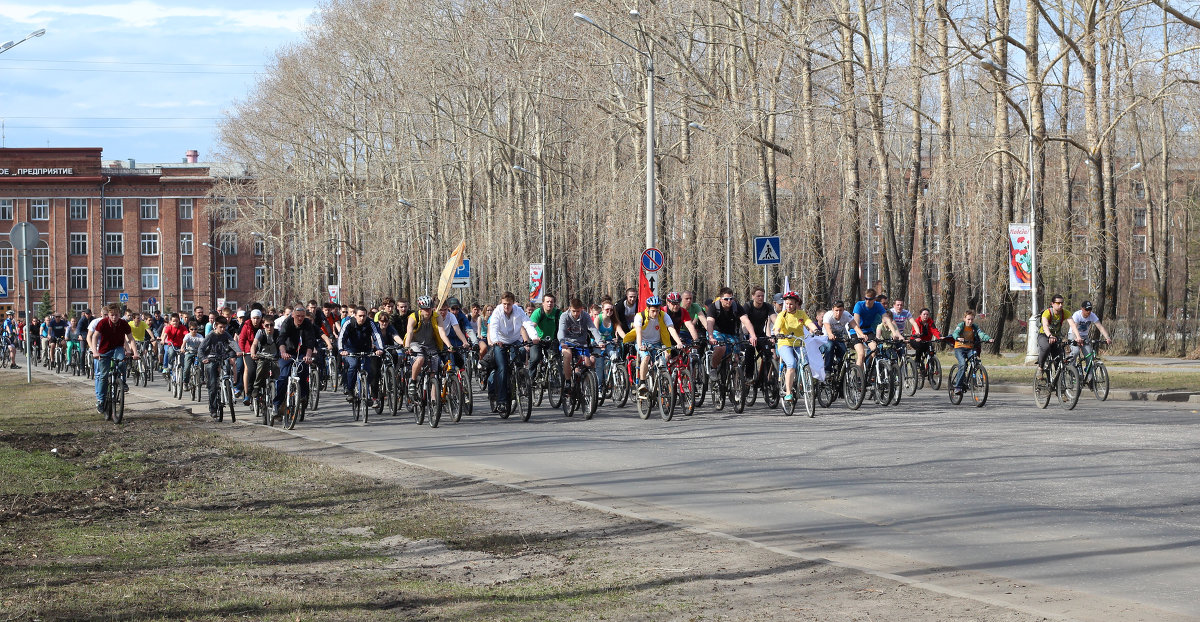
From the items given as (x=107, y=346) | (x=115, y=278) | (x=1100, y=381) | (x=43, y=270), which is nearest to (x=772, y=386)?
(x=1100, y=381)

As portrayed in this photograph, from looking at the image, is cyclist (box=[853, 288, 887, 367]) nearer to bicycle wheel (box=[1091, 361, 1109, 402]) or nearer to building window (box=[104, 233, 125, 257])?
bicycle wheel (box=[1091, 361, 1109, 402])

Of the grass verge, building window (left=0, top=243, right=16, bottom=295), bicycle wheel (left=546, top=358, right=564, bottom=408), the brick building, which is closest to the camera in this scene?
the grass verge

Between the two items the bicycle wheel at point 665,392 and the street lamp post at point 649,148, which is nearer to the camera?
the bicycle wheel at point 665,392

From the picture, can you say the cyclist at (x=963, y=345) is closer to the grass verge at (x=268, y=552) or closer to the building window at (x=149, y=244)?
the grass verge at (x=268, y=552)

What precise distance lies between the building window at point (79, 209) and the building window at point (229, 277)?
11472 mm

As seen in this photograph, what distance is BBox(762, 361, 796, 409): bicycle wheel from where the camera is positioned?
20.4m

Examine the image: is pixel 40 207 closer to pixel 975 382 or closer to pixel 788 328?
pixel 975 382

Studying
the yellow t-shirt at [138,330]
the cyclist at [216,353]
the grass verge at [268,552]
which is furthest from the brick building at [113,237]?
the grass verge at [268,552]

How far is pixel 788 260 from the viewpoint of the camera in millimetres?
35875

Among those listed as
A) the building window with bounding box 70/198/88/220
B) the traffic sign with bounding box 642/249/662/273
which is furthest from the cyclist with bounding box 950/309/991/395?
the building window with bounding box 70/198/88/220

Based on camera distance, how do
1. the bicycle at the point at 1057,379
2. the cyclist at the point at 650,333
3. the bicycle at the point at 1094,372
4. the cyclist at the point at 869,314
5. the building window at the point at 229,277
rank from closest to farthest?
the cyclist at the point at 650,333 < the bicycle at the point at 1057,379 < the bicycle at the point at 1094,372 < the cyclist at the point at 869,314 < the building window at the point at 229,277

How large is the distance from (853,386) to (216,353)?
31.7 ft

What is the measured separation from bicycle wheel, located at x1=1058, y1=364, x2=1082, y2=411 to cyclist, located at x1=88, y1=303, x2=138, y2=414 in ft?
44.6

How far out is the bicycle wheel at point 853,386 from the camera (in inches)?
781
